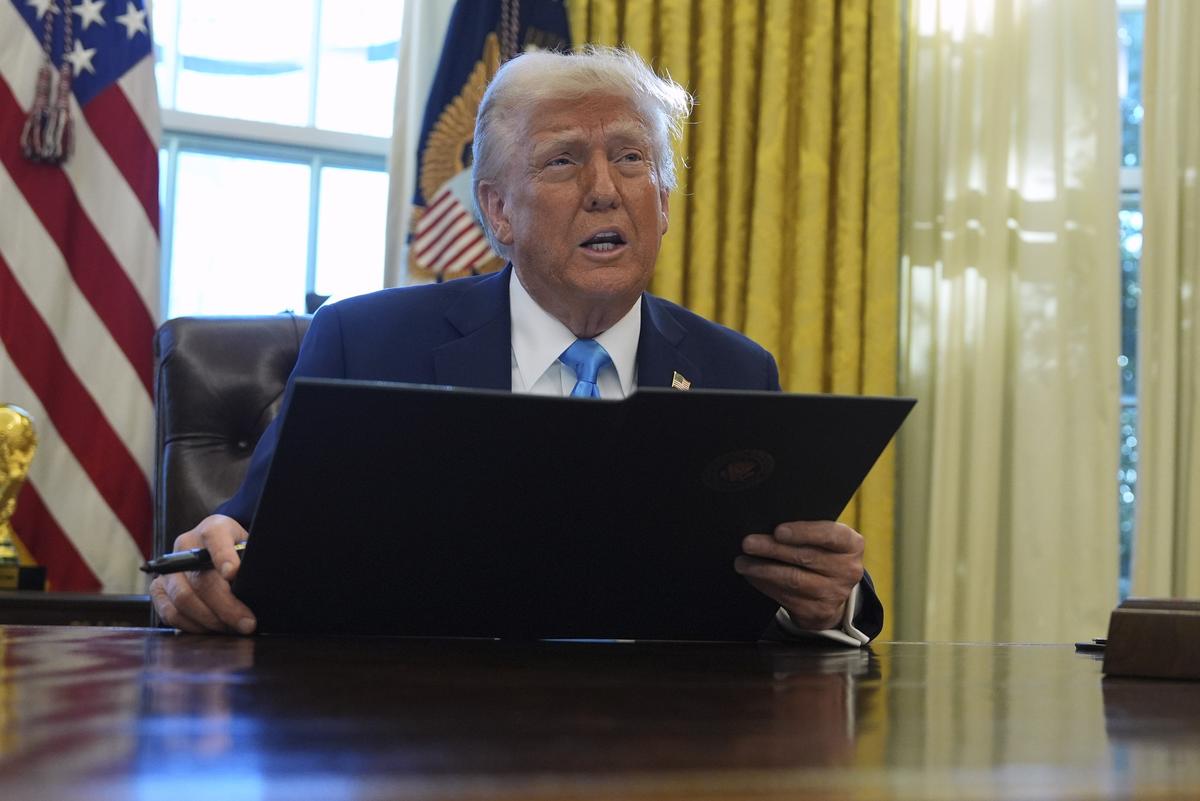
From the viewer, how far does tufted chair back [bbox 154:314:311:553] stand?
2.25 m

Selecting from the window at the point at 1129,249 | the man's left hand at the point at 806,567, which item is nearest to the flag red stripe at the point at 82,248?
the man's left hand at the point at 806,567

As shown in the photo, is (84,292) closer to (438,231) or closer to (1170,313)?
(438,231)

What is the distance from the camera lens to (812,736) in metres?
0.54

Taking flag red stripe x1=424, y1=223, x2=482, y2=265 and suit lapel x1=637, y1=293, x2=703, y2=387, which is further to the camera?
flag red stripe x1=424, y1=223, x2=482, y2=265

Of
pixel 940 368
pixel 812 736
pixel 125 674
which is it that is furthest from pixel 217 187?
pixel 812 736

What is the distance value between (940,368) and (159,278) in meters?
2.04

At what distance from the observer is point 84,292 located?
2.97m

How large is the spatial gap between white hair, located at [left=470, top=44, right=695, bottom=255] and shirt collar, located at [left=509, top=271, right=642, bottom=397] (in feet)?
0.69

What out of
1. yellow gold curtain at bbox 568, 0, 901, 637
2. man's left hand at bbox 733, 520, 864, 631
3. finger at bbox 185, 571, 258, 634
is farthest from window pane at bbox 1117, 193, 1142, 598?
finger at bbox 185, 571, 258, 634

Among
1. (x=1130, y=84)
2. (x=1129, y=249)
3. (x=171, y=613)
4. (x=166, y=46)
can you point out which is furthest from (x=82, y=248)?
(x=1130, y=84)

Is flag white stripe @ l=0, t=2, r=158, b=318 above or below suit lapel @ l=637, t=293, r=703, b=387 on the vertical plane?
above

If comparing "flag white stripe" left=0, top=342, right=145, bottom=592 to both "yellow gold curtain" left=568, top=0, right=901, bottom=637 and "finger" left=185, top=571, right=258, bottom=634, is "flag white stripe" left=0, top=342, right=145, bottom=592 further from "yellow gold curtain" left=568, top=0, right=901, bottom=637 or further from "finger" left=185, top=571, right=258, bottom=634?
"finger" left=185, top=571, right=258, bottom=634

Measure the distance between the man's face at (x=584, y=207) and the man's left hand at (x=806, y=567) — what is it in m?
0.72

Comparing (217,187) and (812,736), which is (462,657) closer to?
(812,736)
